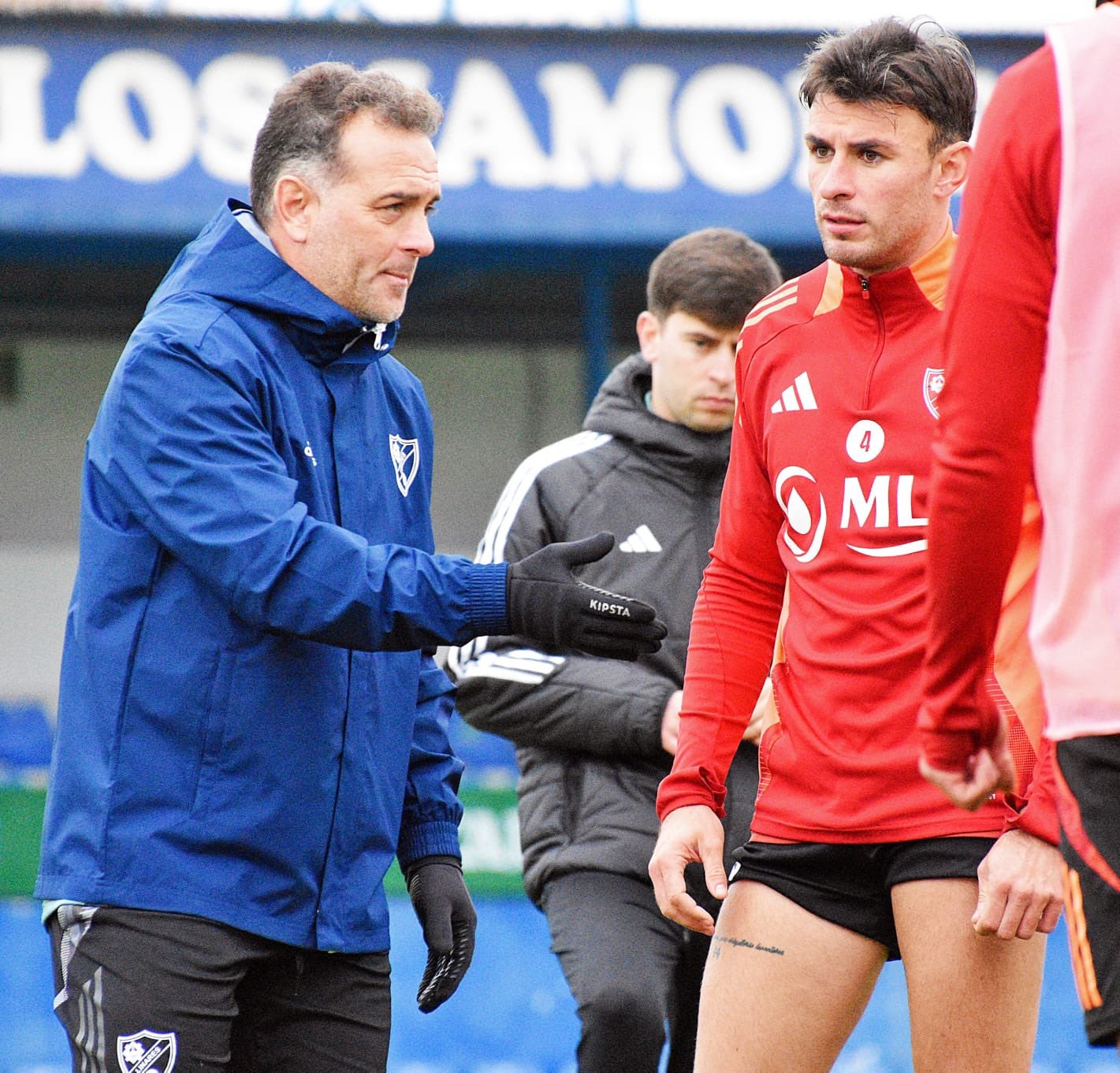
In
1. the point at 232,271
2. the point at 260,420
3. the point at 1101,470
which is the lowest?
the point at 1101,470

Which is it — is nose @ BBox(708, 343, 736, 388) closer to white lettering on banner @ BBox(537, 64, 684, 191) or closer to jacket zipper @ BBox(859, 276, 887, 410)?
jacket zipper @ BBox(859, 276, 887, 410)

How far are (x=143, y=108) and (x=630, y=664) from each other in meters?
7.58

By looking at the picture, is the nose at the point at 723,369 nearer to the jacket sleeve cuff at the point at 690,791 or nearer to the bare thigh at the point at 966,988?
the jacket sleeve cuff at the point at 690,791

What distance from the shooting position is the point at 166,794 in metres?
2.79

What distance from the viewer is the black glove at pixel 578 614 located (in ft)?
9.30

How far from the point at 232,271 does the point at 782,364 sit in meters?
0.95

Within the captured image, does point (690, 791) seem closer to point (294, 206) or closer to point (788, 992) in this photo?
point (788, 992)

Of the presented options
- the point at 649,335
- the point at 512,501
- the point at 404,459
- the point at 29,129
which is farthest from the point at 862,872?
the point at 29,129

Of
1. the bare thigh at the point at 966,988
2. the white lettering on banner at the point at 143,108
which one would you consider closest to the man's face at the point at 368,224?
the bare thigh at the point at 966,988

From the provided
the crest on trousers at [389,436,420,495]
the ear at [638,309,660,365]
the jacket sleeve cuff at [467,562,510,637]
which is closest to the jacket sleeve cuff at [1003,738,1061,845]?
the jacket sleeve cuff at [467,562,510,637]

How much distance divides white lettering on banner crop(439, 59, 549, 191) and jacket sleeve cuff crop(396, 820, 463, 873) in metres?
7.84

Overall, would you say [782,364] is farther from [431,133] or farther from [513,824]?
[513,824]

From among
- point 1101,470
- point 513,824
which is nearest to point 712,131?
point 513,824

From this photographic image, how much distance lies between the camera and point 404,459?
3287 millimetres
